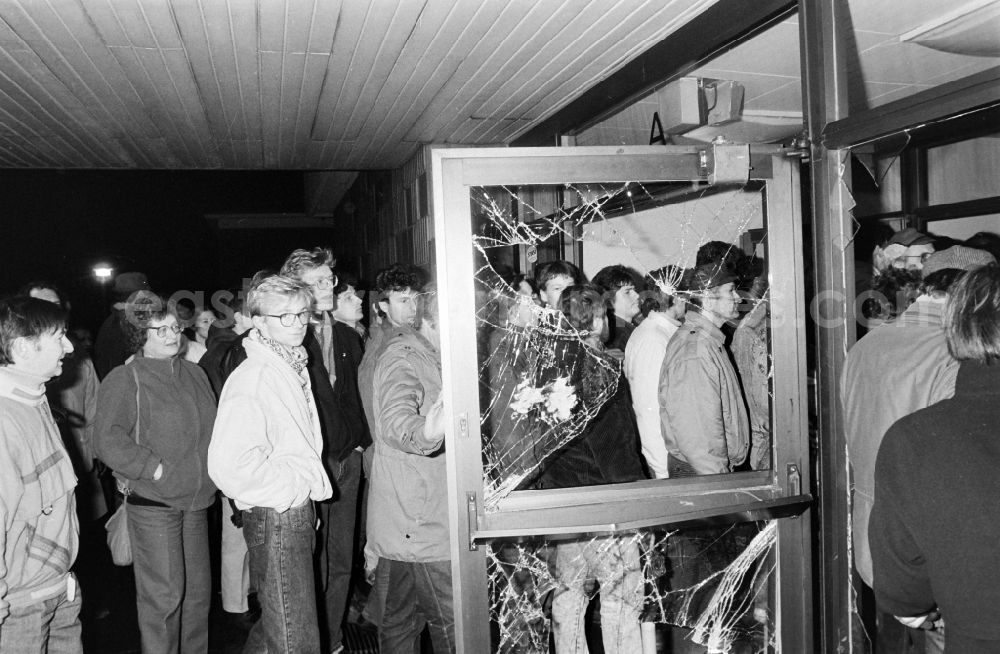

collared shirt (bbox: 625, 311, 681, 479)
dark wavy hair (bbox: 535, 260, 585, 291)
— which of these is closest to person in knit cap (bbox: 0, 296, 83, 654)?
dark wavy hair (bbox: 535, 260, 585, 291)

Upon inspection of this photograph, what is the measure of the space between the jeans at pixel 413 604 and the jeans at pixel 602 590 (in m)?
0.36

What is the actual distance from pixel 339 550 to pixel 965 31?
344 centimetres

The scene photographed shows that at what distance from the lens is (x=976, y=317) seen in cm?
148

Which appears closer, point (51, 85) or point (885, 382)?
point (885, 382)

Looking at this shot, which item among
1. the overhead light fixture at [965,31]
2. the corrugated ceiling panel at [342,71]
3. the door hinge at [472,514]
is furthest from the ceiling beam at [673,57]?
the door hinge at [472,514]

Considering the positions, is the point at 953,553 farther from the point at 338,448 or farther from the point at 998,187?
the point at 998,187

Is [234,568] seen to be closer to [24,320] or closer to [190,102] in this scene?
[24,320]

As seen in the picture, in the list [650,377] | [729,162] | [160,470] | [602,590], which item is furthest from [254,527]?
[729,162]

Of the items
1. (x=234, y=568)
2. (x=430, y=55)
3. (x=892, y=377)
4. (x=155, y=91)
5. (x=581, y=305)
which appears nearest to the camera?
(x=892, y=377)

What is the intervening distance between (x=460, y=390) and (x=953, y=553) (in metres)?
1.19

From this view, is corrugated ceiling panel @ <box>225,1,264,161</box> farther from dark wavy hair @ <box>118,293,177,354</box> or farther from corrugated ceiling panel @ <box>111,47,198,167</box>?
dark wavy hair @ <box>118,293,177,354</box>

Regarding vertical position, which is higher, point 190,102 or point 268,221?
point 268,221

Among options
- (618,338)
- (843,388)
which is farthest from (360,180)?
(843,388)

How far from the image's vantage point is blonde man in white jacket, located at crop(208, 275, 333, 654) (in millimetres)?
2354
